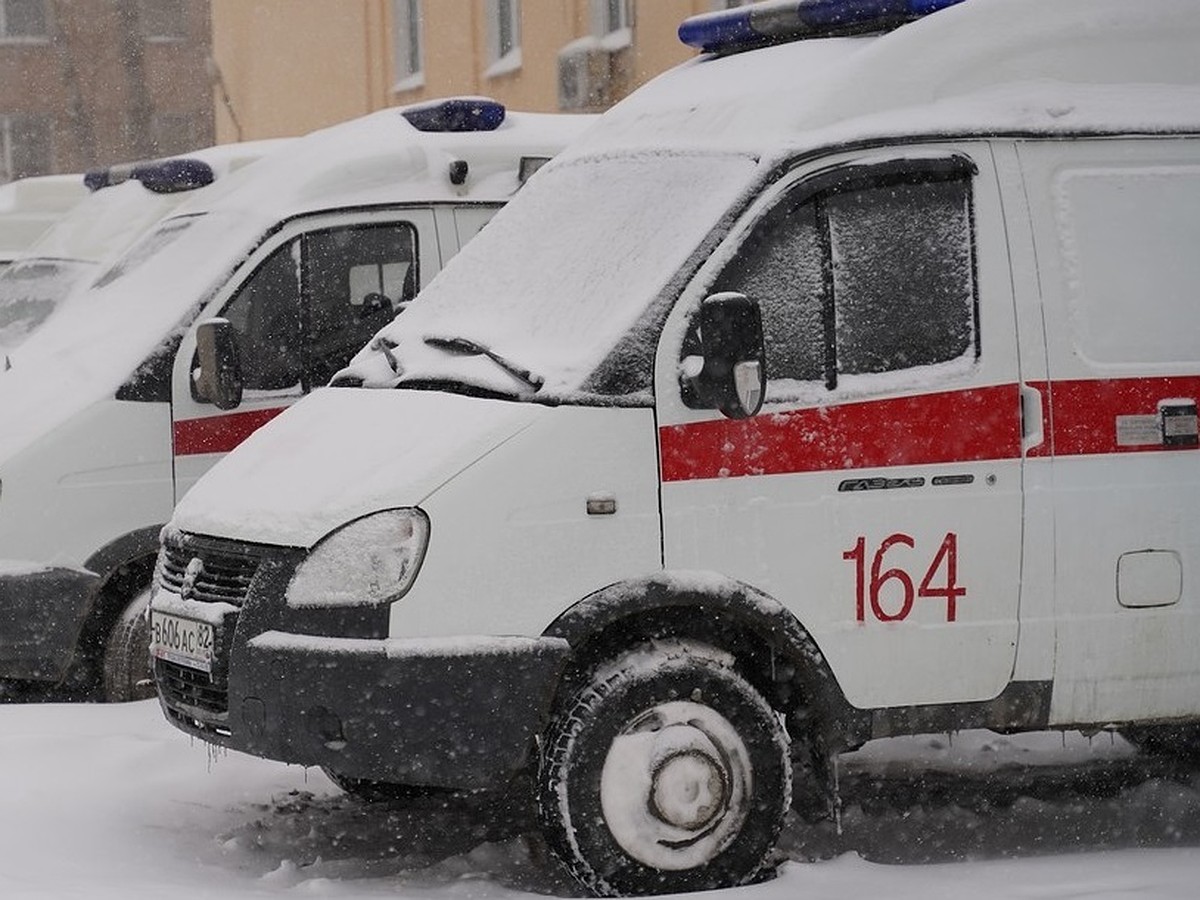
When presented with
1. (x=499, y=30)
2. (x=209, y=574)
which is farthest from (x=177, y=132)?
(x=209, y=574)

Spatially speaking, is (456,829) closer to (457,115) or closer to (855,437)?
(855,437)

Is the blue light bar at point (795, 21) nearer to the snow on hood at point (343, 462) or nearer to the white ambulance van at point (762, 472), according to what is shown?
the white ambulance van at point (762, 472)

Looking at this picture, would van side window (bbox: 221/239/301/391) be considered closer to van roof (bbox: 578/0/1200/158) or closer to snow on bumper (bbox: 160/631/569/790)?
van roof (bbox: 578/0/1200/158)

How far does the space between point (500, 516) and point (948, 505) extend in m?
1.23

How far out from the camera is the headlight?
6.24 m

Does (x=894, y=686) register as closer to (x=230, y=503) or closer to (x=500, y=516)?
(x=500, y=516)

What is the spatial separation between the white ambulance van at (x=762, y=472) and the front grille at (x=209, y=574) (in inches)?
0.6

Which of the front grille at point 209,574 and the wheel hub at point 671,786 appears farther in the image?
the front grille at point 209,574

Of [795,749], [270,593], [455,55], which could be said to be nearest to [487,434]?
[270,593]

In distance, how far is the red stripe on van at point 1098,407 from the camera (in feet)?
22.3

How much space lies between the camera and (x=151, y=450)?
365 inches

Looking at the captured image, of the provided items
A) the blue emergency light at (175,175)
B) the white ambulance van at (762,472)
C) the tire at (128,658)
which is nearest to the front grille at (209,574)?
the white ambulance van at (762,472)

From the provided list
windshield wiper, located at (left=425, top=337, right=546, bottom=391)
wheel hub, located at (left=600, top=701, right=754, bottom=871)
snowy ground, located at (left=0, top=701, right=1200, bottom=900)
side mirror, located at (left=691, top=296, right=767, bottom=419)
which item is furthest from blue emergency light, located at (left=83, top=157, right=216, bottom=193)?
wheel hub, located at (left=600, top=701, right=754, bottom=871)

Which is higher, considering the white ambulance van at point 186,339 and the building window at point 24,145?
the building window at point 24,145
